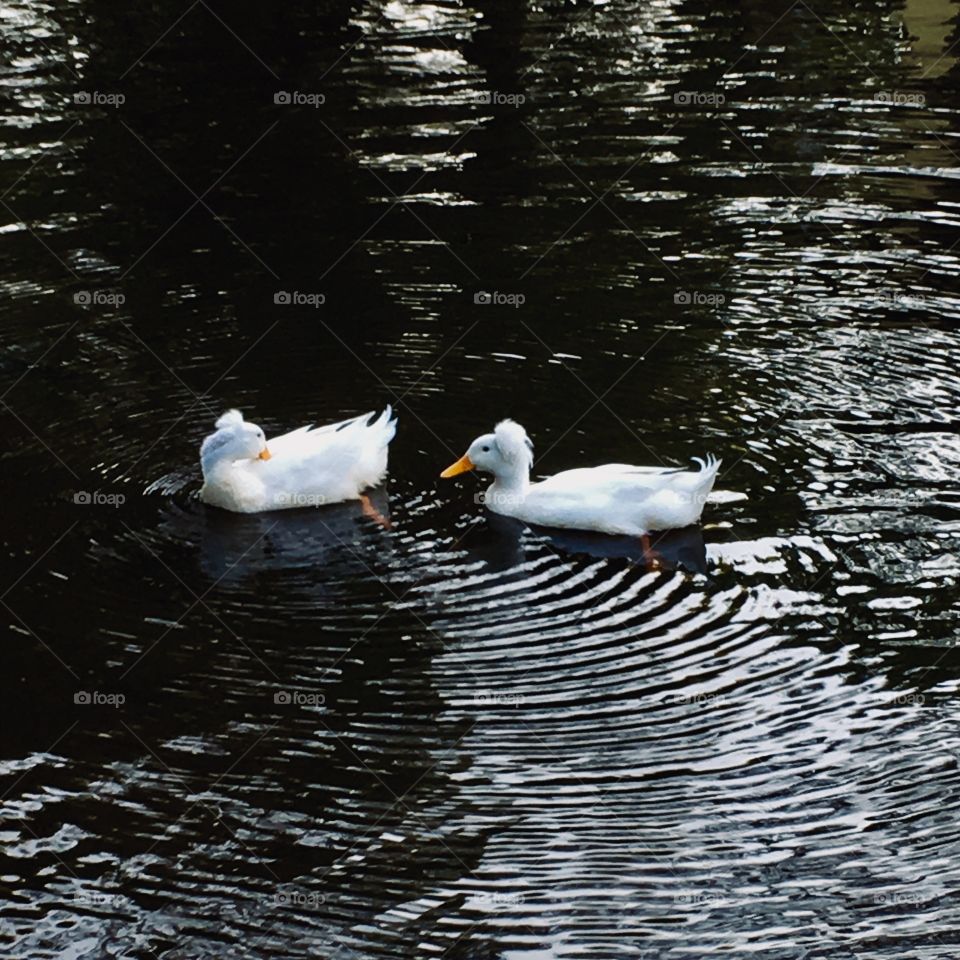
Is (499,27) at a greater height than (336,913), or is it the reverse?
(499,27)

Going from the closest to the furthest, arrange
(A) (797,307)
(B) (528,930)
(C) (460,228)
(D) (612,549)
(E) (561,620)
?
1. (B) (528,930)
2. (E) (561,620)
3. (D) (612,549)
4. (A) (797,307)
5. (C) (460,228)

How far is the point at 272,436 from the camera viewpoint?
12.0 meters

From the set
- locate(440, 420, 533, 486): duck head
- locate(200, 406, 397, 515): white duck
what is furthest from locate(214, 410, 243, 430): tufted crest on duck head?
locate(440, 420, 533, 486): duck head

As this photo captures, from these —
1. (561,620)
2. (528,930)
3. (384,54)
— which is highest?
(384,54)

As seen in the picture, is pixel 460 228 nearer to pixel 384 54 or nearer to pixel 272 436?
pixel 272 436

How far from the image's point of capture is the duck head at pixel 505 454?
425 inches

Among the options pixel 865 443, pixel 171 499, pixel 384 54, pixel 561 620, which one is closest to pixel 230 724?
pixel 561 620

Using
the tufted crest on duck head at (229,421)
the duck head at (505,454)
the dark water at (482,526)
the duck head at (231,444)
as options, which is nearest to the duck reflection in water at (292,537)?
the dark water at (482,526)

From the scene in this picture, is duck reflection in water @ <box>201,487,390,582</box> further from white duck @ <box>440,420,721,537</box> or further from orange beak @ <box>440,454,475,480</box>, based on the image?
white duck @ <box>440,420,721,537</box>

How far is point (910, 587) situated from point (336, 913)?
160 inches

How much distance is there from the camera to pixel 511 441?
10789mm

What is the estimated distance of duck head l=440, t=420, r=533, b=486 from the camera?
10805 millimetres

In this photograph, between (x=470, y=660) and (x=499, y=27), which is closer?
(x=470, y=660)

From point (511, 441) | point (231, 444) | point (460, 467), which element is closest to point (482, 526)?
point (460, 467)
